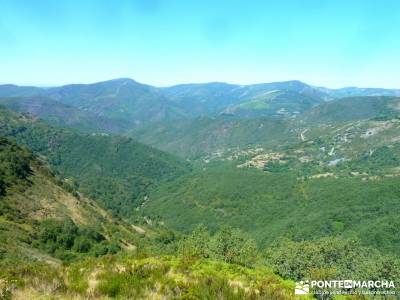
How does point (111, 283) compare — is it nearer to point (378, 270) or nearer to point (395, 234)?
point (378, 270)

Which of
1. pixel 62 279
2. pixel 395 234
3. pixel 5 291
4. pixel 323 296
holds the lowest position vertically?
pixel 395 234

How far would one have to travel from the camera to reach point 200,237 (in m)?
79.6

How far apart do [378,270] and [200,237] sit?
118 feet

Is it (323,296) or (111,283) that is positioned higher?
(111,283)

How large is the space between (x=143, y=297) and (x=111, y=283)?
1732 mm

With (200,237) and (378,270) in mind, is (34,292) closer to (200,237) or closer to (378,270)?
(200,237)

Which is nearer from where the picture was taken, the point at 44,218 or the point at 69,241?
the point at 69,241

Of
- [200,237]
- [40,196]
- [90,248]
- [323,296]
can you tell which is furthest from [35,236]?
[323,296]

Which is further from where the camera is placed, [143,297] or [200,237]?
[200,237]

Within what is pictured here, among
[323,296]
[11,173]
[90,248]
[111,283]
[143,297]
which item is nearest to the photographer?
[143,297]

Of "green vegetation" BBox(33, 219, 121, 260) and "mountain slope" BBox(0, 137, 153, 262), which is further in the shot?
"green vegetation" BBox(33, 219, 121, 260)

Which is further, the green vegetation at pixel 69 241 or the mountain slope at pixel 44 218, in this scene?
the green vegetation at pixel 69 241

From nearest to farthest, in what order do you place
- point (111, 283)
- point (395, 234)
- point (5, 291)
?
1. point (5, 291)
2. point (111, 283)
3. point (395, 234)

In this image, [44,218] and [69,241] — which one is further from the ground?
[44,218]
